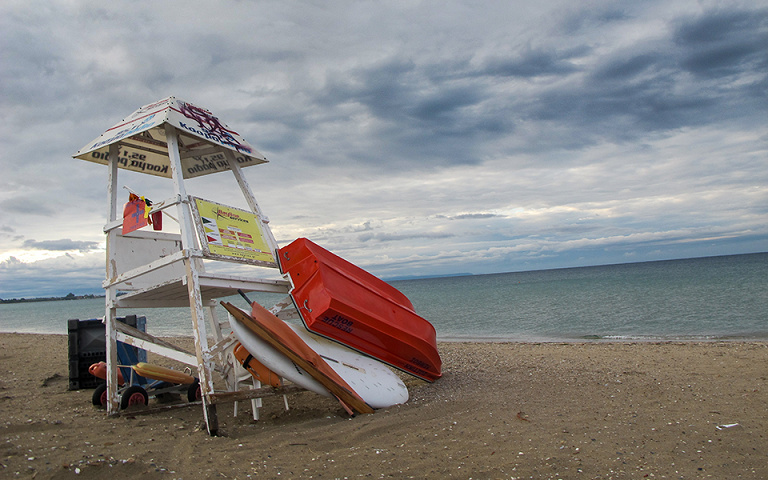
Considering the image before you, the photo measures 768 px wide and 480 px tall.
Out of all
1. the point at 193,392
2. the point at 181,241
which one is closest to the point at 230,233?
the point at 181,241

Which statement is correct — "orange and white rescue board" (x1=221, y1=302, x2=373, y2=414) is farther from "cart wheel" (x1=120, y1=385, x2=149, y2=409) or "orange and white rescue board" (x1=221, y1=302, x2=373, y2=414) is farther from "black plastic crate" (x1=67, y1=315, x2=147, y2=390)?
"black plastic crate" (x1=67, y1=315, x2=147, y2=390)

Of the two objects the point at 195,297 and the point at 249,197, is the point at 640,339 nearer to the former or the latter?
the point at 249,197

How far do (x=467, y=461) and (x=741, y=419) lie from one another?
130 inches

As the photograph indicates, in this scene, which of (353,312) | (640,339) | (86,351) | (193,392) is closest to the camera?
(353,312)

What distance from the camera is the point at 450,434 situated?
502cm

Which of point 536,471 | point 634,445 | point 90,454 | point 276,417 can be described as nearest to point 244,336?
point 276,417

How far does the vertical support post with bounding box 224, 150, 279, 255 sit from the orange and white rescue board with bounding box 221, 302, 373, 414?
1.35 m

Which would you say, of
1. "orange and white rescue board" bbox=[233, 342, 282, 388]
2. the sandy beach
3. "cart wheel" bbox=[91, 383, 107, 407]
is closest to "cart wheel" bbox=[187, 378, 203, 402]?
the sandy beach

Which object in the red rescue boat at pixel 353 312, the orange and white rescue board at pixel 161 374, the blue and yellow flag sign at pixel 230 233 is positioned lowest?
the orange and white rescue board at pixel 161 374

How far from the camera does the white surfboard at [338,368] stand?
18.7 feet

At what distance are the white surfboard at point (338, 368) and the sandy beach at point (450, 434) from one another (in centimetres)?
30

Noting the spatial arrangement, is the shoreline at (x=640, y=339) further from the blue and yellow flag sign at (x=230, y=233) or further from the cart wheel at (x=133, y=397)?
the cart wheel at (x=133, y=397)

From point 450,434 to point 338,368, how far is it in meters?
1.82

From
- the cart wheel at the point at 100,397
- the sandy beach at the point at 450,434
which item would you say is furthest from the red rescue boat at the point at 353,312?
the cart wheel at the point at 100,397
